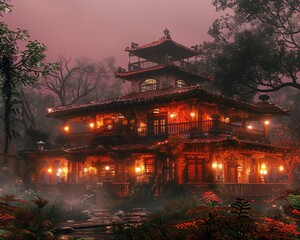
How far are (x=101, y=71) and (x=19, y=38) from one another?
4742cm

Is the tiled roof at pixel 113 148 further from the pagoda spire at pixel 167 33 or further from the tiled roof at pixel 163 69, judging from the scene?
the pagoda spire at pixel 167 33

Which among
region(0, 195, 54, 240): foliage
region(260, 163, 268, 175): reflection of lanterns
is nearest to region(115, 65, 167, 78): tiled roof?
region(260, 163, 268, 175): reflection of lanterns

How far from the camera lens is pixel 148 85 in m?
38.0

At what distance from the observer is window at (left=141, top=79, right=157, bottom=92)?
1484 inches

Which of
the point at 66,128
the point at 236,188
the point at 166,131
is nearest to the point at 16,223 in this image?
the point at 236,188

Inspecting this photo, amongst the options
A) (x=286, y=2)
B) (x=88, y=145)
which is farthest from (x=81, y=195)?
(x=286, y=2)

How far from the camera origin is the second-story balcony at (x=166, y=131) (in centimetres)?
2848

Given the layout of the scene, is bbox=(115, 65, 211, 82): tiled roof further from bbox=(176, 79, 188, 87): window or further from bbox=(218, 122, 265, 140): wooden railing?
bbox=(218, 122, 265, 140): wooden railing

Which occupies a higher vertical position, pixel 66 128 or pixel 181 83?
pixel 181 83

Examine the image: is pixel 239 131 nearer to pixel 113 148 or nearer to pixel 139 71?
pixel 113 148

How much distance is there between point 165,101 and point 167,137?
2.80m

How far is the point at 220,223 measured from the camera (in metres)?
4.21

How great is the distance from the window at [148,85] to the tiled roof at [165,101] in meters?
1.06

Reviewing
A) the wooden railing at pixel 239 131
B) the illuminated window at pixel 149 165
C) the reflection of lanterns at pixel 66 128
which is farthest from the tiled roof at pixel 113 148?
the wooden railing at pixel 239 131
